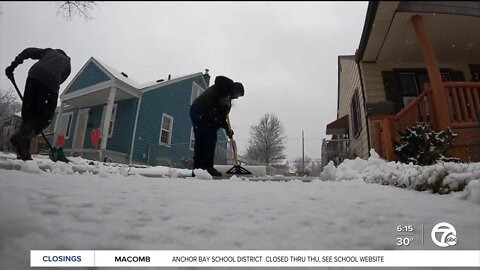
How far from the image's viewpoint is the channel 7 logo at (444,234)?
1012 millimetres

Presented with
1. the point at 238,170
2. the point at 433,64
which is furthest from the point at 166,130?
the point at 433,64

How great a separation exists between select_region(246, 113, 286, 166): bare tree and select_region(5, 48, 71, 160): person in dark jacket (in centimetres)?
282

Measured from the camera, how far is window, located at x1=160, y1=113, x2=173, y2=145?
10055mm

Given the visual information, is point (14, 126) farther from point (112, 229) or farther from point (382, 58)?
point (382, 58)

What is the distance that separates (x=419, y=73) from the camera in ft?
18.5

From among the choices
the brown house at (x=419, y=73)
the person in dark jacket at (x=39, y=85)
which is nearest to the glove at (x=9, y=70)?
the person in dark jacket at (x=39, y=85)

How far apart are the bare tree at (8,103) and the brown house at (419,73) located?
13.4ft

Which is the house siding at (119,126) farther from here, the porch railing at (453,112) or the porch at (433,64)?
the porch railing at (453,112)

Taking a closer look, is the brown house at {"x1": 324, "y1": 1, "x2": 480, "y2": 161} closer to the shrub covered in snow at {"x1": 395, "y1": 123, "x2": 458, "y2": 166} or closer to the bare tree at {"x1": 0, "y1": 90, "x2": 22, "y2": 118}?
the shrub covered in snow at {"x1": 395, "y1": 123, "x2": 458, "y2": 166}

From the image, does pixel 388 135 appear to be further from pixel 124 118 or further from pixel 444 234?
pixel 124 118

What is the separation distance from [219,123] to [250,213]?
2417 millimetres

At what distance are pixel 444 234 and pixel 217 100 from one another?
293 centimetres

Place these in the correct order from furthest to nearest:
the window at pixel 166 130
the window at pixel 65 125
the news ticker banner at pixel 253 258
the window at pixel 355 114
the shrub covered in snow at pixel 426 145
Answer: the window at pixel 166 130, the window at pixel 65 125, the window at pixel 355 114, the shrub covered in snow at pixel 426 145, the news ticker banner at pixel 253 258

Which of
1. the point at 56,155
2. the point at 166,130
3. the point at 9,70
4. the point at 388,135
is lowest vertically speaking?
the point at 56,155
